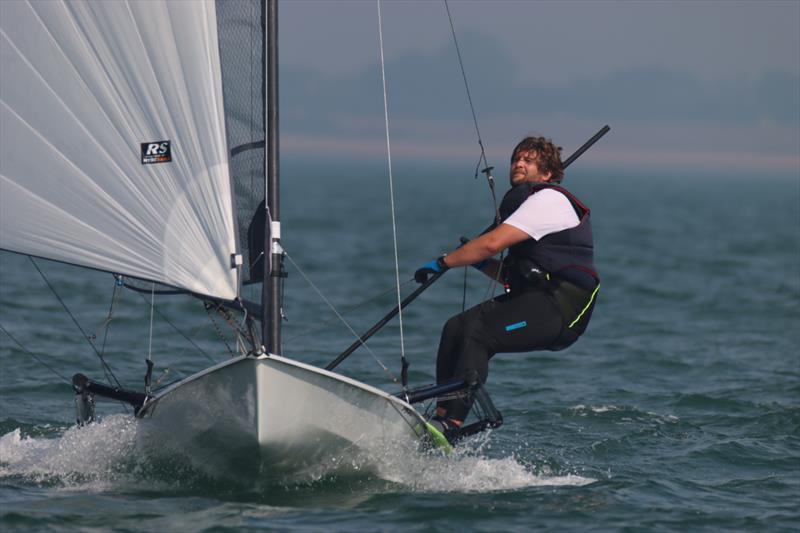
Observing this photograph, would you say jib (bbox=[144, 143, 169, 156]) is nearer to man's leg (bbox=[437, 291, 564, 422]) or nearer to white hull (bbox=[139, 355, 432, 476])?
white hull (bbox=[139, 355, 432, 476])

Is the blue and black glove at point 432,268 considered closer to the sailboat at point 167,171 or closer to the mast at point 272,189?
the sailboat at point 167,171

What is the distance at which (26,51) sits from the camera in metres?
5.74

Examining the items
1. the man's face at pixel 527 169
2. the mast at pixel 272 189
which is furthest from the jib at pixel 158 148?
the man's face at pixel 527 169

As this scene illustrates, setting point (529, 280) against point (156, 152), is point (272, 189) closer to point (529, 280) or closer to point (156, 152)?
point (156, 152)

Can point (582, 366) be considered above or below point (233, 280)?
below

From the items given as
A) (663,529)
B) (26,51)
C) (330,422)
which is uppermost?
(26,51)

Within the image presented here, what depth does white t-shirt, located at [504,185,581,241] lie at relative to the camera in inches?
237

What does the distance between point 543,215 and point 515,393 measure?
138 inches

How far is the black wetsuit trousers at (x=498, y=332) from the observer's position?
611 cm

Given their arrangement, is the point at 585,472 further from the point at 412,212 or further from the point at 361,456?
the point at 412,212

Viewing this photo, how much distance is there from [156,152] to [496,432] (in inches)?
120

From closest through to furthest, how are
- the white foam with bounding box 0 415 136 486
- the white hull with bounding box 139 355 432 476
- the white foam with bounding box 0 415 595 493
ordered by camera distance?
the white hull with bounding box 139 355 432 476
the white foam with bounding box 0 415 595 493
the white foam with bounding box 0 415 136 486

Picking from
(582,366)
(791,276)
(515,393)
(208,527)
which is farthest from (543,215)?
(791,276)

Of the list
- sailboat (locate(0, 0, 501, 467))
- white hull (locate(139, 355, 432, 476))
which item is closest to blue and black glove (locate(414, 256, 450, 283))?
sailboat (locate(0, 0, 501, 467))
